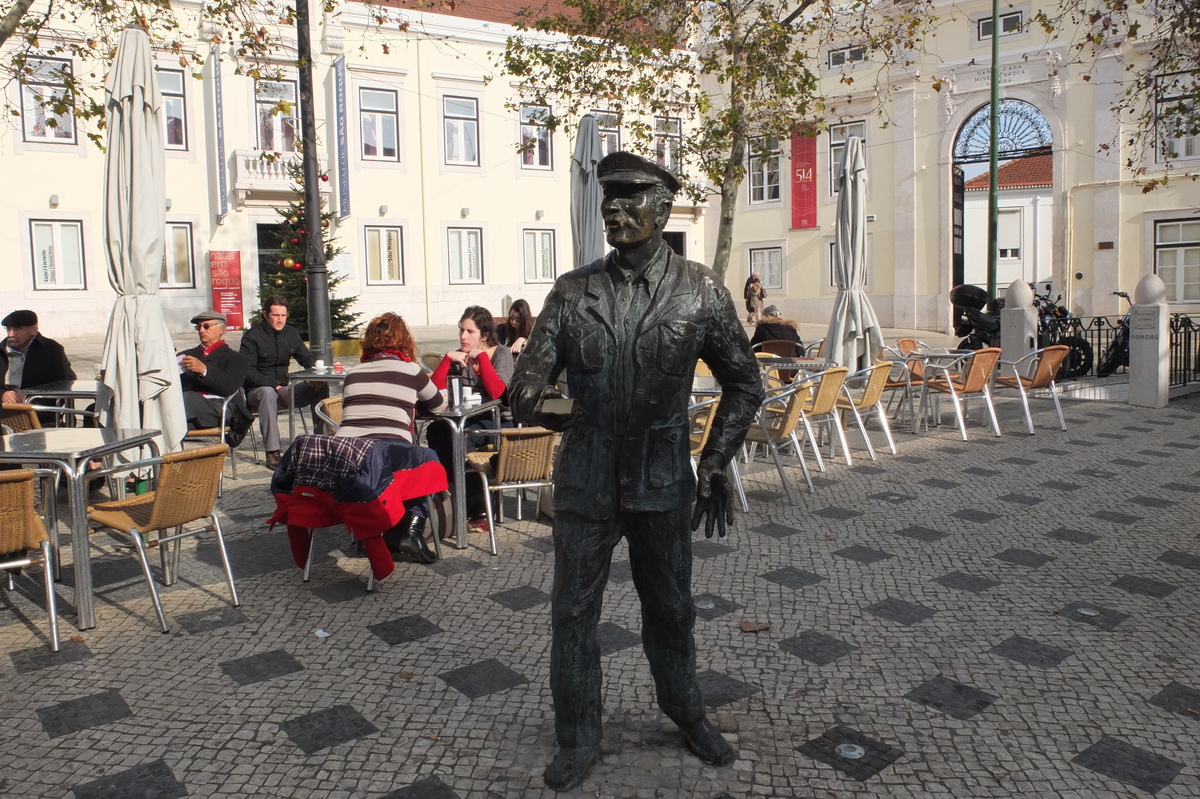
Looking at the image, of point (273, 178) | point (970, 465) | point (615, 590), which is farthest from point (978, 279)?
point (615, 590)

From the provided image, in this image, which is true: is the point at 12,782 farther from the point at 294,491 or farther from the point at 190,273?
the point at 190,273

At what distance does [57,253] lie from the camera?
2244 cm

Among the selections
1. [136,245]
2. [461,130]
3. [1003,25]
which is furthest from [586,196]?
[1003,25]

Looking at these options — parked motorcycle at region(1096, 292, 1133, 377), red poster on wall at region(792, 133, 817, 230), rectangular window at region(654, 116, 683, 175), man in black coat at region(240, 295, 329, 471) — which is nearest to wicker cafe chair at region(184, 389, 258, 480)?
man in black coat at region(240, 295, 329, 471)

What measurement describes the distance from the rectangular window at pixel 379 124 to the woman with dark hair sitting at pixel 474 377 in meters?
20.0

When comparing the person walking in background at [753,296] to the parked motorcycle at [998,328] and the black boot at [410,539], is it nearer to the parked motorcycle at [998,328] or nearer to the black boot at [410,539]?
the parked motorcycle at [998,328]

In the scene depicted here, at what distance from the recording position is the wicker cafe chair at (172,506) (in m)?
4.55

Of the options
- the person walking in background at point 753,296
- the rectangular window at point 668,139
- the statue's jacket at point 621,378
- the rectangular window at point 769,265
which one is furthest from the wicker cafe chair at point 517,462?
the rectangular window at point 769,265

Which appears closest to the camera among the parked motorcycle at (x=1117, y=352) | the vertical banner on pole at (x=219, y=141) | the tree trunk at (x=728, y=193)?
the tree trunk at (x=728, y=193)

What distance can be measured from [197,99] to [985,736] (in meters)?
24.1

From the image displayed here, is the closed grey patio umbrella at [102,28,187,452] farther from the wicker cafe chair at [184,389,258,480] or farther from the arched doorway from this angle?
the arched doorway

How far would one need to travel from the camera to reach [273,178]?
2405cm

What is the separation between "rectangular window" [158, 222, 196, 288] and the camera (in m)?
23.5

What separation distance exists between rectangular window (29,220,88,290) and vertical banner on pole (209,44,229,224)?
3068mm
